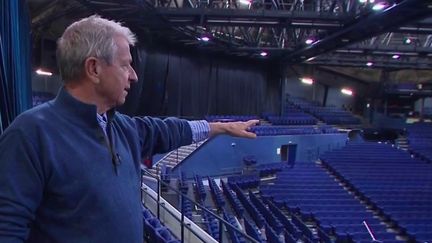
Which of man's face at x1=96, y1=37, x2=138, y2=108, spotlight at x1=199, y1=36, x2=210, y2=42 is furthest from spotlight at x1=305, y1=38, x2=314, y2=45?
man's face at x1=96, y1=37, x2=138, y2=108

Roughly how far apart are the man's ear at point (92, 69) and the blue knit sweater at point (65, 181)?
80 mm

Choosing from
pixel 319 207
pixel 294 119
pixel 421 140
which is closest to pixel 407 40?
pixel 421 140

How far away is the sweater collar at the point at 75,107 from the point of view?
110 centimetres

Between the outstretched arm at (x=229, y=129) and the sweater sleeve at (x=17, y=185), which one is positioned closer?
the sweater sleeve at (x=17, y=185)

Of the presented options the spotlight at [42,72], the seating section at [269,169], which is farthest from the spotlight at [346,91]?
the spotlight at [42,72]

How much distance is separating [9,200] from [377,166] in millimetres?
→ 16401

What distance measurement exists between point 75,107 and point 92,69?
4.7 inches

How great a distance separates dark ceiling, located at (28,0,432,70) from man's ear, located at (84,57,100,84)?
10.1 meters

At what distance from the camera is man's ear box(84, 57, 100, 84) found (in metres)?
1.10

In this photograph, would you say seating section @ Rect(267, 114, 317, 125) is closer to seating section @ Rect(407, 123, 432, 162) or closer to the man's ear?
seating section @ Rect(407, 123, 432, 162)

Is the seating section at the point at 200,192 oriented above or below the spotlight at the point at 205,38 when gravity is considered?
below

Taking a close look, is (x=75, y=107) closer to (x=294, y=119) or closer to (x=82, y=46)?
(x=82, y=46)

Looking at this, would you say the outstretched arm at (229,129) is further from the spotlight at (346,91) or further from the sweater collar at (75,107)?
the spotlight at (346,91)

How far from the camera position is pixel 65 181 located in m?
0.99
